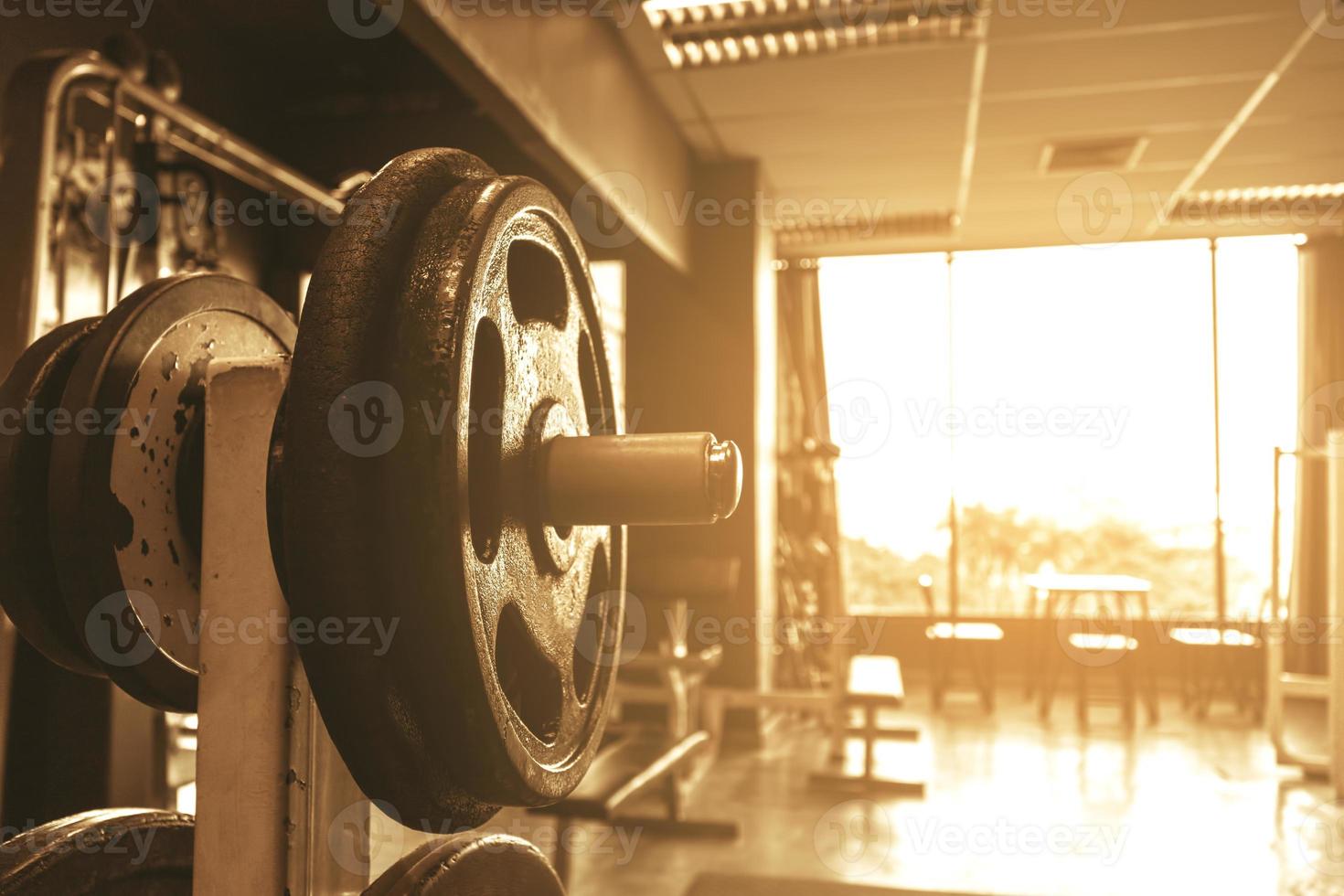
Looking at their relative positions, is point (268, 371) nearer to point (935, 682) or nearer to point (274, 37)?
point (274, 37)

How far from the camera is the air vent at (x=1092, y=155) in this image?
4.67m

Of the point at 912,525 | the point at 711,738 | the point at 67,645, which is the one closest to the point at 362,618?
the point at 67,645

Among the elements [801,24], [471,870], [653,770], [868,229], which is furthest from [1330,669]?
[471,870]

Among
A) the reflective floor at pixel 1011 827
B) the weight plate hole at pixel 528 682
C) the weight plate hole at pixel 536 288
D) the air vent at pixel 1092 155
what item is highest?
the air vent at pixel 1092 155

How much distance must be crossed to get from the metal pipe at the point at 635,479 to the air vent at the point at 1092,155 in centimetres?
447

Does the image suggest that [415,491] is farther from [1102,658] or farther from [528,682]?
[1102,658]

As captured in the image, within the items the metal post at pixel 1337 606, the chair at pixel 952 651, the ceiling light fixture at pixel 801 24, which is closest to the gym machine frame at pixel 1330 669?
the metal post at pixel 1337 606

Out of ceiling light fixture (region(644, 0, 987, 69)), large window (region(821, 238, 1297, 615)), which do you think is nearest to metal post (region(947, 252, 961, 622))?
large window (region(821, 238, 1297, 615))

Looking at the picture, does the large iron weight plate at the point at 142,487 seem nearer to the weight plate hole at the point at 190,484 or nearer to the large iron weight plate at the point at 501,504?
the weight plate hole at the point at 190,484

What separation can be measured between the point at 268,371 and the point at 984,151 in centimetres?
462

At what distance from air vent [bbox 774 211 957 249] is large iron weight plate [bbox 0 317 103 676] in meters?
5.14

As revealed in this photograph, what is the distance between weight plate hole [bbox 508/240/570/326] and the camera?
3.09 ft

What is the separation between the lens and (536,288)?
38.0 inches

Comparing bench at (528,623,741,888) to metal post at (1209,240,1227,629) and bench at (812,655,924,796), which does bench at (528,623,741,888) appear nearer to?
bench at (812,655,924,796)
